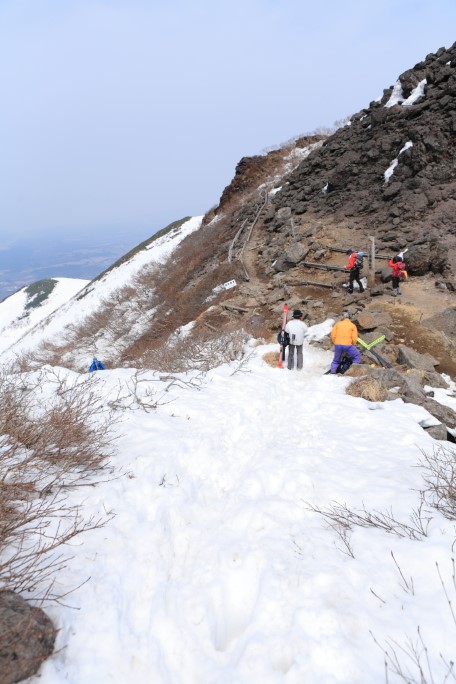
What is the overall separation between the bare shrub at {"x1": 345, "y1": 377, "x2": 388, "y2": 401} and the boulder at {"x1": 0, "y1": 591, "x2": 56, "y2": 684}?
6.08 metres

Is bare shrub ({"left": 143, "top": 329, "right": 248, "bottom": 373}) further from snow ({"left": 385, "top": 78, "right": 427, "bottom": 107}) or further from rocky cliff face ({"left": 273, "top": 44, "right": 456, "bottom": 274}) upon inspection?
snow ({"left": 385, "top": 78, "right": 427, "bottom": 107})

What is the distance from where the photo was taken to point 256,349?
10.5m

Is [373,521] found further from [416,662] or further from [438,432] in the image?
[438,432]

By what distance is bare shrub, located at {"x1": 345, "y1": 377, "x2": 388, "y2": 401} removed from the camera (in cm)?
691

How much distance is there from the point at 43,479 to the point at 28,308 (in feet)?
245

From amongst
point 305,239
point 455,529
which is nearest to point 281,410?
point 455,529

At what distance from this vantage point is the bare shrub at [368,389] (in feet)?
22.7

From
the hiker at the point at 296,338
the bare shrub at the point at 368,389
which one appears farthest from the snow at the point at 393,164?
the bare shrub at the point at 368,389

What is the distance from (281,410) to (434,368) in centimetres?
444

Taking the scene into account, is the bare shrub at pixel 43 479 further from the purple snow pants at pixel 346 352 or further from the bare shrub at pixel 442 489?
the purple snow pants at pixel 346 352

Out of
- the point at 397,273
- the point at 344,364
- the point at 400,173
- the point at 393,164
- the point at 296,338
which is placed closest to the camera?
the point at 344,364

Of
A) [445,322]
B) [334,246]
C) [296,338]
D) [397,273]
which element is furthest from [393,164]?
[296,338]

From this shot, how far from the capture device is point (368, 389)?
278 inches

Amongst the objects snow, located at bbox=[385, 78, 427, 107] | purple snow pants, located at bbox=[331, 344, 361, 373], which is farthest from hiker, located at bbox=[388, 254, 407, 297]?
snow, located at bbox=[385, 78, 427, 107]
